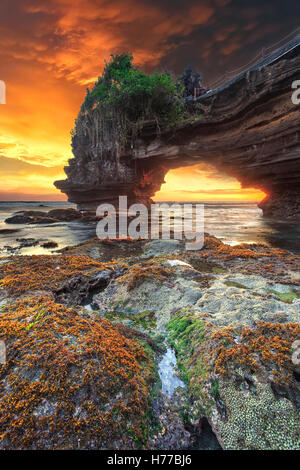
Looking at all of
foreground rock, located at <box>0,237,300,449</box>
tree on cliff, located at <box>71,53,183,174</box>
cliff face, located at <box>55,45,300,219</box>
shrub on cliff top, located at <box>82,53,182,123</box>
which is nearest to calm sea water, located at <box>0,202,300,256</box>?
cliff face, located at <box>55,45,300,219</box>

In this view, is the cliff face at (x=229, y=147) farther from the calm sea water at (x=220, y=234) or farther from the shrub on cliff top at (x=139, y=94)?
the calm sea water at (x=220, y=234)

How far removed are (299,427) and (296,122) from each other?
16642 mm

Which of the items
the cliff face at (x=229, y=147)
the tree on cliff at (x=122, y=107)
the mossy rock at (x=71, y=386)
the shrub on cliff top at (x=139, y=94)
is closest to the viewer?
the mossy rock at (x=71, y=386)

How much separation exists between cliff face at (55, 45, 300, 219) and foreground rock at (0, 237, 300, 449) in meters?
14.8

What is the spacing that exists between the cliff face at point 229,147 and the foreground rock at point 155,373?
14814 millimetres

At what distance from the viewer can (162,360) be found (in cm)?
265

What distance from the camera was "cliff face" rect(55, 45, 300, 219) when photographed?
1316 cm

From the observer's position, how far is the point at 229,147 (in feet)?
54.1

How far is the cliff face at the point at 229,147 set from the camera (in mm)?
13156

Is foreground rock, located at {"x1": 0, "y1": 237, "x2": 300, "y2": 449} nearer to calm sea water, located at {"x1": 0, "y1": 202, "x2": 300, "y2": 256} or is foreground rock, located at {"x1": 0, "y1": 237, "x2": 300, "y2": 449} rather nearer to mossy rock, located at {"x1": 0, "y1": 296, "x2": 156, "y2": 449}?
mossy rock, located at {"x1": 0, "y1": 296, "x2": 156, "y2": 449}

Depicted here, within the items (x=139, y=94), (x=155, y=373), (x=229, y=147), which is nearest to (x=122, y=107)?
(x=139, y=94)

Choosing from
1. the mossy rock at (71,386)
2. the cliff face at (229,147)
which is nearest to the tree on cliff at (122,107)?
the cliff face at (229,147)
